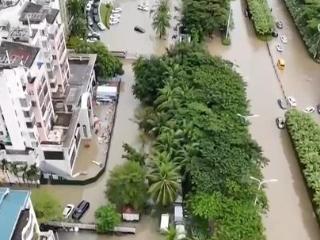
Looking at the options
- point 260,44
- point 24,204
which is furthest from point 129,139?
point 260,44

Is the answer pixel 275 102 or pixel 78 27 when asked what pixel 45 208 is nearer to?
pixel 275 102

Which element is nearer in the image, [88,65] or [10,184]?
[10,184]

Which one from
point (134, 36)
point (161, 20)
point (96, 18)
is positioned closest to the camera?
point (161, 20)

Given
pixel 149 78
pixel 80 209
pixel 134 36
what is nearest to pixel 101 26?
pixel 134 36

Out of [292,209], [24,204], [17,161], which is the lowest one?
[292,209]

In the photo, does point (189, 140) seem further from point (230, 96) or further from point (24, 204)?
point (24, 204)

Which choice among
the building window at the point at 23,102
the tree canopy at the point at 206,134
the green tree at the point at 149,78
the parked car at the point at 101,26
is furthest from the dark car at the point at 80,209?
the parked car at the point at 101,26
